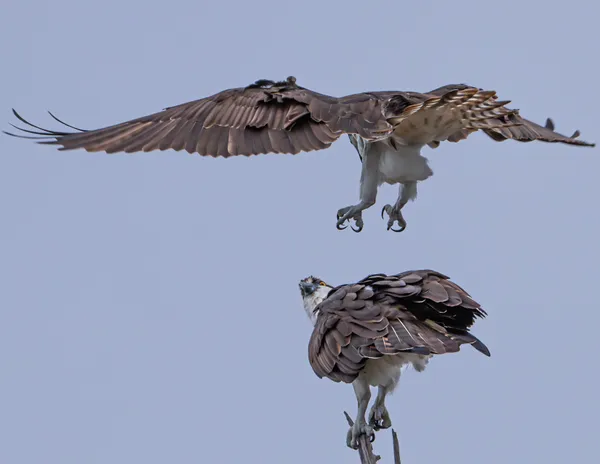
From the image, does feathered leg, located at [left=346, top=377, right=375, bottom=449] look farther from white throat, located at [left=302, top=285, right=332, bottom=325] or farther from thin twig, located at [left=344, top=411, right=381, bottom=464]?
white throat, located at [left=302, top=285, right=332, bottom=325]

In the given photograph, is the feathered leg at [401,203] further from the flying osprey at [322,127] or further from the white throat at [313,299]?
the white throat at [313,299]

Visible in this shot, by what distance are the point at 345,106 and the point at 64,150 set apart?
254cm

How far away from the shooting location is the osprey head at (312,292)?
44.9ft

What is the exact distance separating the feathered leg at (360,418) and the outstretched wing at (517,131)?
95.1 inches

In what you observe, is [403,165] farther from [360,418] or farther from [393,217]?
[360,418]

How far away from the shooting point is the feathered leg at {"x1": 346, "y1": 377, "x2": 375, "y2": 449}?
11656 mm

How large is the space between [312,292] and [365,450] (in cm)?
266

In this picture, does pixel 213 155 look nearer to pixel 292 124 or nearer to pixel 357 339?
pixel 292 124

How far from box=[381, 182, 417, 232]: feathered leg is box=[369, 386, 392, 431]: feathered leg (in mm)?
1553

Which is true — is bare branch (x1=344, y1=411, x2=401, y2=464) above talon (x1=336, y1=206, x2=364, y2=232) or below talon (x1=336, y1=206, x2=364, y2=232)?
below

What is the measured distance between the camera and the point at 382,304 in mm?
11781

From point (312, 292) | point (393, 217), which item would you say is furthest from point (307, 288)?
point (393, 217)

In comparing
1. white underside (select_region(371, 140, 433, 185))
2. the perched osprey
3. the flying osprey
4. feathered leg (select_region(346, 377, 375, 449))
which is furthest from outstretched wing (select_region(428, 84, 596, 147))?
feathered leg (select_region(346, 377, 375, 449))

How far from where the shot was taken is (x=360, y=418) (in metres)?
11.9
